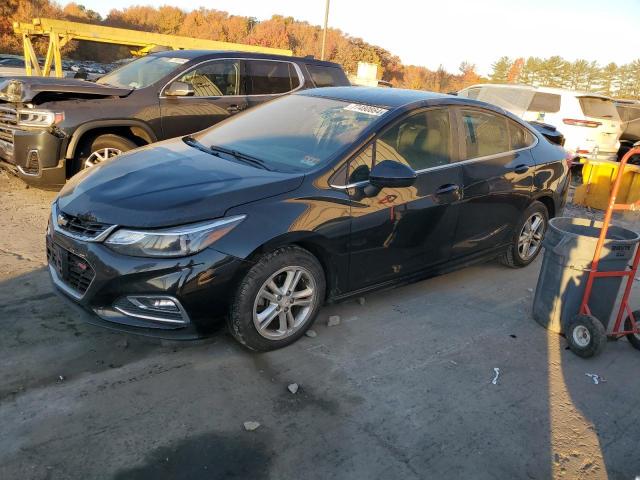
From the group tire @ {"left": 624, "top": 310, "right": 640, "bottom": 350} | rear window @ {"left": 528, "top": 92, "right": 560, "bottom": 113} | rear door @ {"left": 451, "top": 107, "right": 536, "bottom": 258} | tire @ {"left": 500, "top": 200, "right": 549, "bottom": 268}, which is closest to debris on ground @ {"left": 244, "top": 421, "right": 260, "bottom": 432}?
rear door @ {"left": 451, "top": 107, "right": 536, "bottom": 258}

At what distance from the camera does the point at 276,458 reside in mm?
2557

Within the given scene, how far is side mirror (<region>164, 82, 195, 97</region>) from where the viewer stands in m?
6.52

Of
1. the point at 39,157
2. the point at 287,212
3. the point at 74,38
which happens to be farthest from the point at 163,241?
the point at 74,38

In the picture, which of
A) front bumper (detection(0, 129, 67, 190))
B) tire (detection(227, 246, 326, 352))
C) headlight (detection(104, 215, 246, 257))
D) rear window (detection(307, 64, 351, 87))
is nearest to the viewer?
headlight (detection(104, 215, 246, 257))

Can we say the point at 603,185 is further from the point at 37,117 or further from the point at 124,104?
the point at 37,117

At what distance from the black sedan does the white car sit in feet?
Result: 21.7

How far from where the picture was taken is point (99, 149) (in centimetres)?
618

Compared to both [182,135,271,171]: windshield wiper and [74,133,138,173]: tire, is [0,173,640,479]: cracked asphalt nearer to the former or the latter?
[182,135,271,171]: windshield wiper

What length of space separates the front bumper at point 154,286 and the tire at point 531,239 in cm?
307

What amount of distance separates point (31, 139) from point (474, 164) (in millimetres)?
4647

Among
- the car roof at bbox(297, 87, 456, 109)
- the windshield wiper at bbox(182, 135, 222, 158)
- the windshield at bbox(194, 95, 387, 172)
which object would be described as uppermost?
the car roof at bbox(297, 87, 456, 109)

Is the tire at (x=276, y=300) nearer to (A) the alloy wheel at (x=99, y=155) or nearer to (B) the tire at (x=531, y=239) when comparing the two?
(B) the tire at (x=531, y=239)

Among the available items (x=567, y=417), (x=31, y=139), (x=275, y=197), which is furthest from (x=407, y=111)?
(x=31, y=139)

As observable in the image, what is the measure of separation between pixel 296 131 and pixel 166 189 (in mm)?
1229
